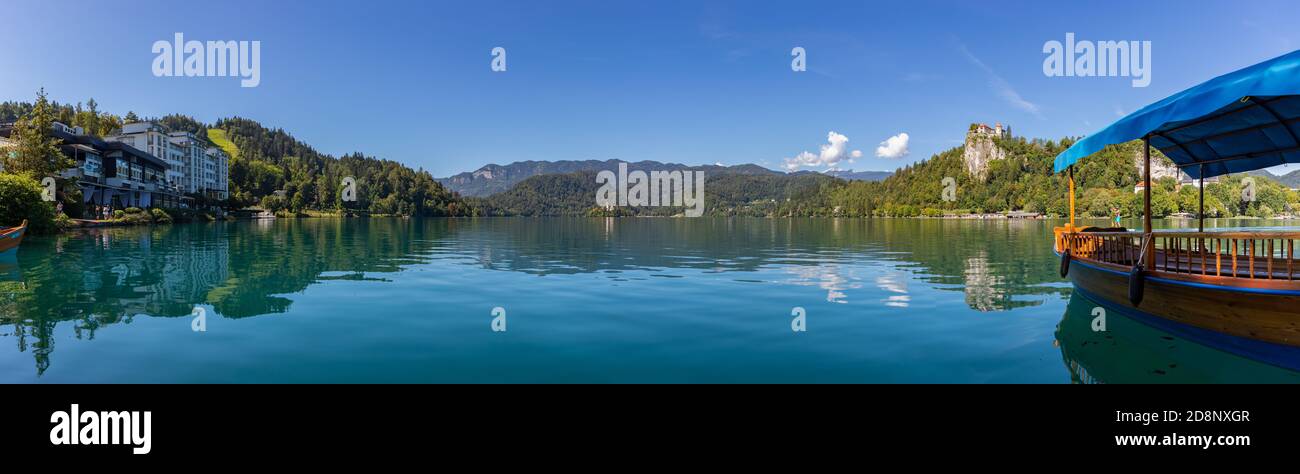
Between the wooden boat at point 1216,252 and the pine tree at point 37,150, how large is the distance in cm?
7586

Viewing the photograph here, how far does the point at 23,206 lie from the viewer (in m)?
46.0

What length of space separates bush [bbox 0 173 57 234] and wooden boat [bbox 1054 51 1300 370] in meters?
62.7

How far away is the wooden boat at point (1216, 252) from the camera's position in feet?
33.0

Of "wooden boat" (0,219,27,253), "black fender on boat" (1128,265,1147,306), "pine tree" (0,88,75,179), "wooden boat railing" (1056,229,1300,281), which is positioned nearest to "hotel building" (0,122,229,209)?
"pine tree" (0,88,75,179)

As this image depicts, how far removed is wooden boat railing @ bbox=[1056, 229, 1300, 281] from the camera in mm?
10820

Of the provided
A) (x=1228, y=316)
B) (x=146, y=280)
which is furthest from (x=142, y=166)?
(x=1228, y=316)

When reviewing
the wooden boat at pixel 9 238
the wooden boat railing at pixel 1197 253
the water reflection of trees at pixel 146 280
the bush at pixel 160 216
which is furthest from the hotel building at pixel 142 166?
the wooden boat railing at pixel 1197 253

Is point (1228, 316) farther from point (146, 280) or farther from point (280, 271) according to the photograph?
point (146, 280)

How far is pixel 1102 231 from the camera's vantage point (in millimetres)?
17906

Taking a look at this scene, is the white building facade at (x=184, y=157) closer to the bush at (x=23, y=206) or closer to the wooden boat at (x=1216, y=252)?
the bush at (x=23, y=206)

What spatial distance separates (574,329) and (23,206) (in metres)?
54.9
